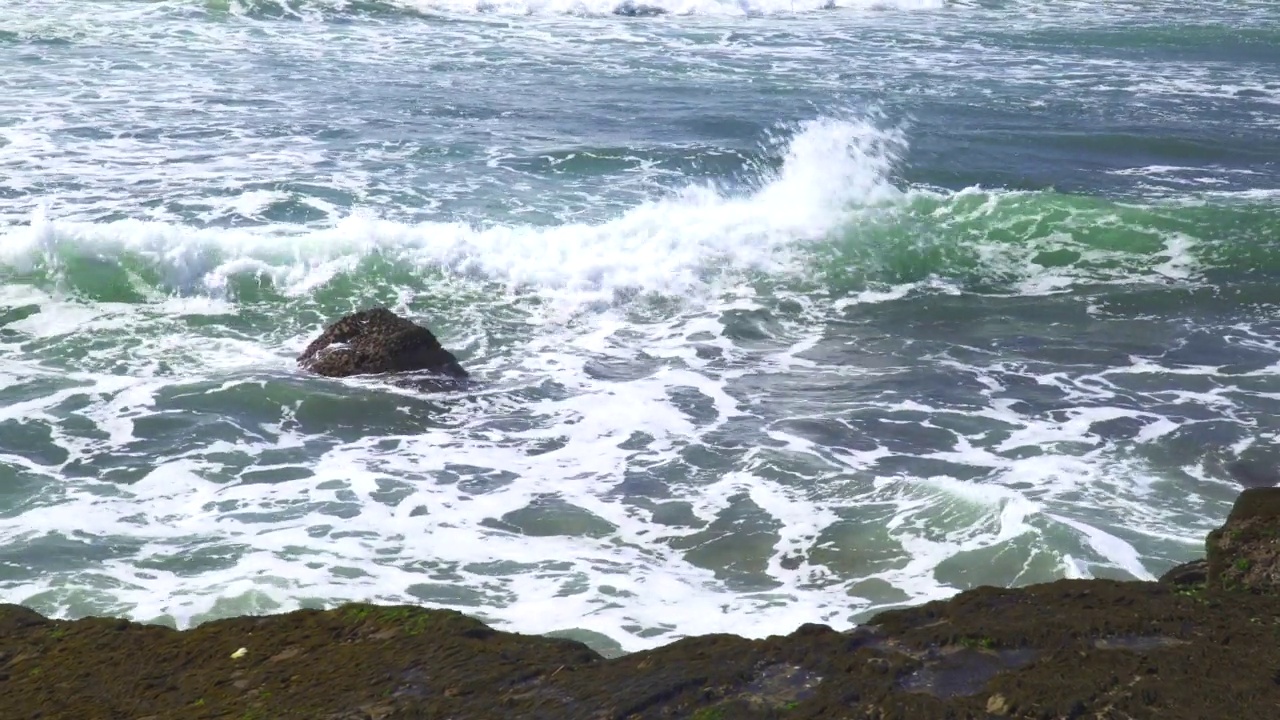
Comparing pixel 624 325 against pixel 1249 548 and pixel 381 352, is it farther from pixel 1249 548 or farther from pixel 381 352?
pixel 1249 548

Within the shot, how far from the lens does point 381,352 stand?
31.0 feet

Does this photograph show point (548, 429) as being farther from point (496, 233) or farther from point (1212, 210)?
point (1212, 210)

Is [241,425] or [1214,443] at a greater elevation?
[1214,443]

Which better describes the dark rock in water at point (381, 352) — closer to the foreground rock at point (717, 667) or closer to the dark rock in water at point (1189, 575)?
the foreground rock at point (717, 667)

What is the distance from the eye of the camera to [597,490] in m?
7.75

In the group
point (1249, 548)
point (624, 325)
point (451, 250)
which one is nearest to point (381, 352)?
point (624, 325)

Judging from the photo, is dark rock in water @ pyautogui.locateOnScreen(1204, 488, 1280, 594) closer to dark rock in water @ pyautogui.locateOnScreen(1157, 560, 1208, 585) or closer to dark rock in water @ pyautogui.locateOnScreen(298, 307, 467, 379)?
dark rock in water @ pyautogui.locateOnScreen(1157, 560, 1208, 585)

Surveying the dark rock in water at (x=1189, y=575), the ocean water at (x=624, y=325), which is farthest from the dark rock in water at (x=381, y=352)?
the dark rock in water at (x=1189, y=575)

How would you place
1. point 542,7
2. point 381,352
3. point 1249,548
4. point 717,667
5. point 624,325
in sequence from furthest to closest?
point 542,7 < point 624,325 < point 381,352 < point 1249,548 < point 717,667

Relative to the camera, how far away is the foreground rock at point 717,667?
355 centimetres

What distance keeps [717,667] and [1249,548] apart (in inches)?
73.0

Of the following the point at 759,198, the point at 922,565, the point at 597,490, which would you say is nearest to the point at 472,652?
the point at 922,565

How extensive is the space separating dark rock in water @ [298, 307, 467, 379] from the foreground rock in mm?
5107

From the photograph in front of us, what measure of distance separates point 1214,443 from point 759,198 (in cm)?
730
